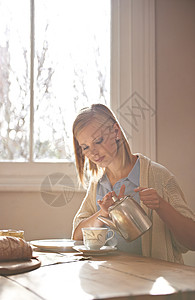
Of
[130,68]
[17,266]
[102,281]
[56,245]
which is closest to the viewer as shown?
[102,281]

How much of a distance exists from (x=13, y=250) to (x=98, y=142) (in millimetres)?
625

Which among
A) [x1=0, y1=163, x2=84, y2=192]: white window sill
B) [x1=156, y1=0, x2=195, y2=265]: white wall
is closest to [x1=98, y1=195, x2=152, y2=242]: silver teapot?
[x1=0, y1=163, x2=84, y2=192]: white window sill

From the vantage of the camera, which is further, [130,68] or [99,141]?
[130,68]

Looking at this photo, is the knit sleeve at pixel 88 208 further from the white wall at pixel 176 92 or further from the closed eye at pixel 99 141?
the white wall at pixel 176 92

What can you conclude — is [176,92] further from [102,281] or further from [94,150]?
[102,281]

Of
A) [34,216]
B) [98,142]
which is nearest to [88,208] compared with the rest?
[98,142]

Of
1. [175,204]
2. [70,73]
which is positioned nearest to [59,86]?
[70,73]

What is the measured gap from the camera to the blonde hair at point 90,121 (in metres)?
1.65

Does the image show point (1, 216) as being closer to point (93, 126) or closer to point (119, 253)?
point (93, 126)

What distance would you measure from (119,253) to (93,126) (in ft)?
1.73

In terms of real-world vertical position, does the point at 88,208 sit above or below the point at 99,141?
below

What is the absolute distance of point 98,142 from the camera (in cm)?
161

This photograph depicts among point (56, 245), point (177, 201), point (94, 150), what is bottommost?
point (56, 245)

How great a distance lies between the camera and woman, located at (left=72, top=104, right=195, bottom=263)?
4.76 feet
